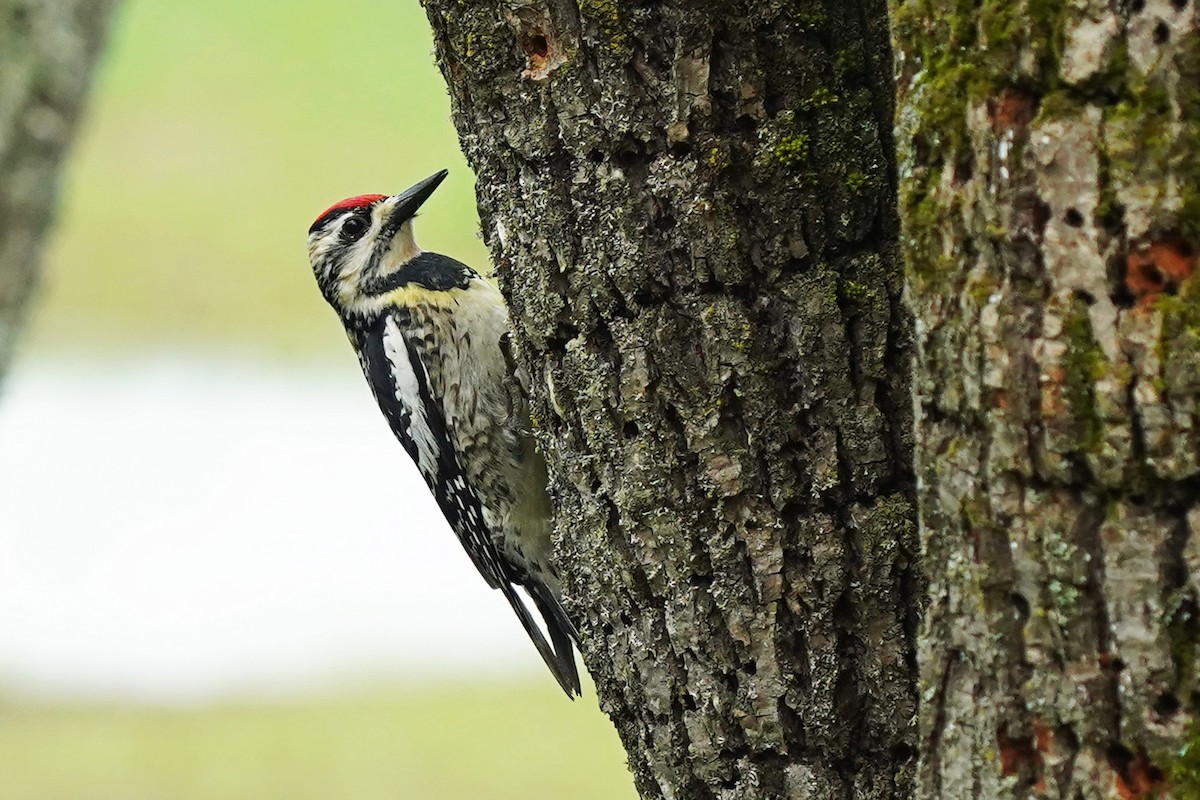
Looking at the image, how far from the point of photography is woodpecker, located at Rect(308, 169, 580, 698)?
12.7 ft

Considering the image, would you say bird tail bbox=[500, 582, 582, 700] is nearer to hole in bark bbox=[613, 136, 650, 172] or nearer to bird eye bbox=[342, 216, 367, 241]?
bird eye bbox=[342, 216, 367, 241]

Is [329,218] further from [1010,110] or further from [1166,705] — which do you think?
[1166,705]

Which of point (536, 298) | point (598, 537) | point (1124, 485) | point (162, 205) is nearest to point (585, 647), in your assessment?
point (598, 537)

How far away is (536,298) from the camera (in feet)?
7.72

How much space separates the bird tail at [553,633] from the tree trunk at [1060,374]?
202 cm

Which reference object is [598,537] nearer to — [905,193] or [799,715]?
[799,715]

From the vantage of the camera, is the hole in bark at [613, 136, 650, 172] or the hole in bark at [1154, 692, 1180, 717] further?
the hole in bark at [613, 136, 650, 172]

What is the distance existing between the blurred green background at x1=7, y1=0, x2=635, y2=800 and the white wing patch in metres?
1.79

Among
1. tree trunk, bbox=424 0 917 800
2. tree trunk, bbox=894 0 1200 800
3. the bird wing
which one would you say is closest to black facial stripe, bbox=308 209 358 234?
the bird wing

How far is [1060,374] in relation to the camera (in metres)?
1.50

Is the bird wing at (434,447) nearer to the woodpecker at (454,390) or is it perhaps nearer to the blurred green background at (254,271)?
the woodpecker at (454,390)

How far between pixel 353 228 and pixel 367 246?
92 mm

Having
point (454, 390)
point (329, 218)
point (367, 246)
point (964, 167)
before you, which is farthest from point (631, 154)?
point (329, 218)

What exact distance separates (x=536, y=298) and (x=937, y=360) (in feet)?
2.83
